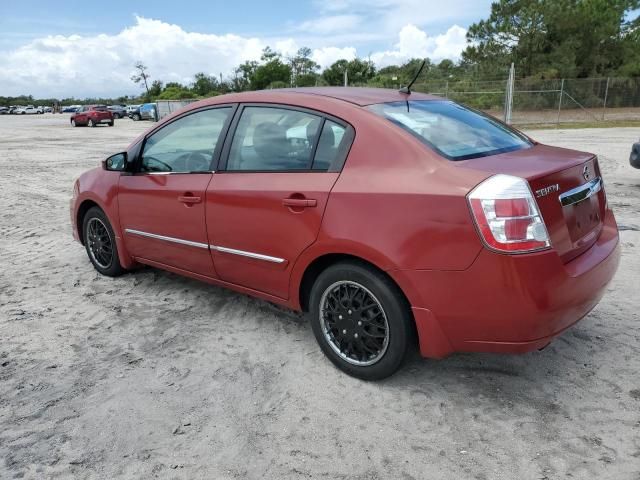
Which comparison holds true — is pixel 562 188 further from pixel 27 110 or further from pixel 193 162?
pixel 27 110

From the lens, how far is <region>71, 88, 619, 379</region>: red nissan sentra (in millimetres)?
2555

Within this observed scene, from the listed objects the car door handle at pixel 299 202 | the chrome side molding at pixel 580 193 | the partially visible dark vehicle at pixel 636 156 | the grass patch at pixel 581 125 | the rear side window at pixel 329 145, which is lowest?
the grass patch at pixel 581 125

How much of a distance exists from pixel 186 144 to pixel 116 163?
0.82m

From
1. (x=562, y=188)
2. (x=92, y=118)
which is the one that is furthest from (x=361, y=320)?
(x=92, y=118)

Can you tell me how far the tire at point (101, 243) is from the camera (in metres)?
4.86

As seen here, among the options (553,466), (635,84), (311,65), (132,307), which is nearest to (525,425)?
(553,466)

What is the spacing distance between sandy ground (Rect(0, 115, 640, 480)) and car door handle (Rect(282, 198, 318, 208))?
3.32 ft

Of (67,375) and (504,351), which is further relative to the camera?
(67,375)

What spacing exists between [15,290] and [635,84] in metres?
31.0

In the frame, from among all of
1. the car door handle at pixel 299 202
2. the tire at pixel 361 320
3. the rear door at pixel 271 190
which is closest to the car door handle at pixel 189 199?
the rear door at pixel 271 190

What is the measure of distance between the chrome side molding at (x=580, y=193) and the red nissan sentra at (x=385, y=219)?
0.01 m

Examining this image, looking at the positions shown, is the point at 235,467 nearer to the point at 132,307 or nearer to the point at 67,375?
the point at 67,375

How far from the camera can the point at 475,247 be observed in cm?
253

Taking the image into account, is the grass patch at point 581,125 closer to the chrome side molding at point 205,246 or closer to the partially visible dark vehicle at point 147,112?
the chrome side molding at point 205,246
